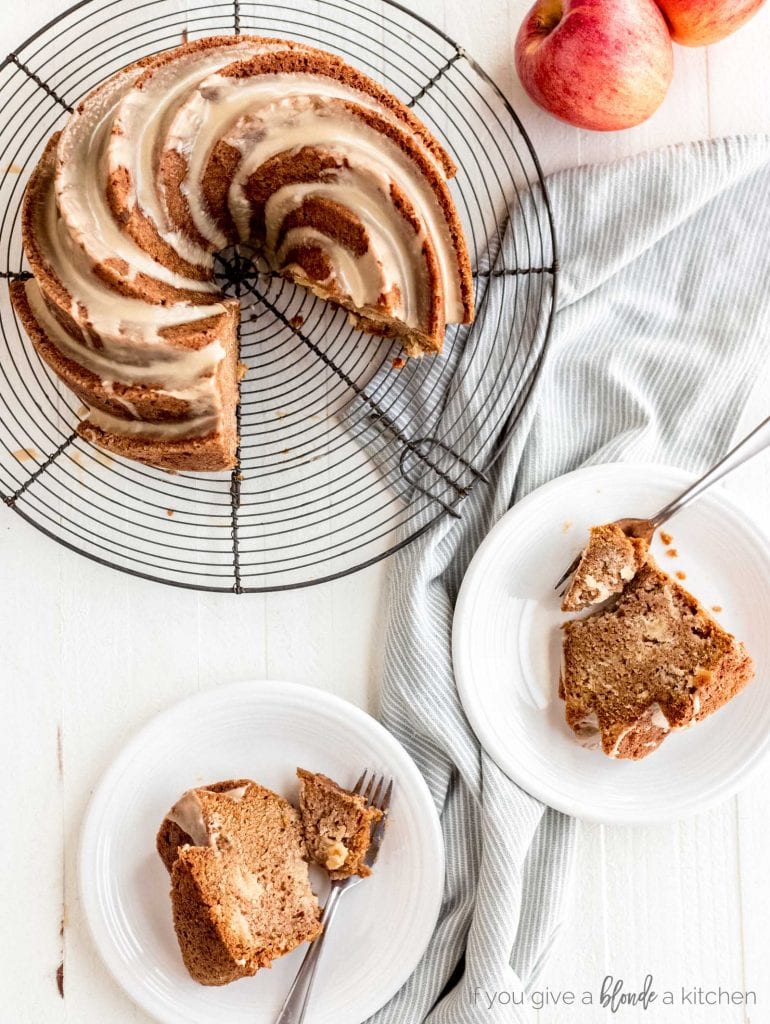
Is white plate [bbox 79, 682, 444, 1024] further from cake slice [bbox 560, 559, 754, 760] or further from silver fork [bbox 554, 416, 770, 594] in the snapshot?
silver fork [bbox 554, 416, 770, 594]

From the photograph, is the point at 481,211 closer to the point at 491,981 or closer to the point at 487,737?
the point at 487,737

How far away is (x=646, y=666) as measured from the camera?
279 centimetres

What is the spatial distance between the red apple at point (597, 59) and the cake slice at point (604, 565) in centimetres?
115

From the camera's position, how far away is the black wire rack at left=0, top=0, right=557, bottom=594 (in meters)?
2.86

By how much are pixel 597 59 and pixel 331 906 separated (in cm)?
241

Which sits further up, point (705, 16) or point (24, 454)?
point (705, 16)

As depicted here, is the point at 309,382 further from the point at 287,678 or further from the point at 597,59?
the point at 597,59

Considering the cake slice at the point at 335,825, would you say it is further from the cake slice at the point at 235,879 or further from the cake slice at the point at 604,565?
the cake slice at the point at 604,565

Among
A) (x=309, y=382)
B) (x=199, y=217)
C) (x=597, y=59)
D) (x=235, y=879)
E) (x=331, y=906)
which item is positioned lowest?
(x=331, y=906)

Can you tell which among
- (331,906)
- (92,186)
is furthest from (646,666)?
(92,186)

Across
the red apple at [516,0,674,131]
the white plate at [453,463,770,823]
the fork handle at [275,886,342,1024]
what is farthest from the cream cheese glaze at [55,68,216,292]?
the fork handle at [275,886,342,1024]

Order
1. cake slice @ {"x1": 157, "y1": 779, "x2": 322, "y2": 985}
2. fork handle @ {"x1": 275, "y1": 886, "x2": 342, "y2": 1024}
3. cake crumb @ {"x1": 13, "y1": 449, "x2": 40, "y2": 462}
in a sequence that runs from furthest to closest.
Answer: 1. cake crumb @ {"x1": 13, "y1": 449, "x2": 40, "y2": 462}
2. fork handle @ {"x1": 275, "y1": 886, "x2": 342, "y2": 1024}
3. cake slice @ {"x1": 157, "y1": 779, "x2": 322, "y2": 985}

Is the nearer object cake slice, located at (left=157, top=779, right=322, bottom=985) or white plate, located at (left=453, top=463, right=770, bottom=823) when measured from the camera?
cake slice, located at (left=157, top=779, right=322, bottom=985)

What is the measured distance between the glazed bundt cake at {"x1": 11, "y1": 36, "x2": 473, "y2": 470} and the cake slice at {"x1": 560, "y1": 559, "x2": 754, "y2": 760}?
93cm
